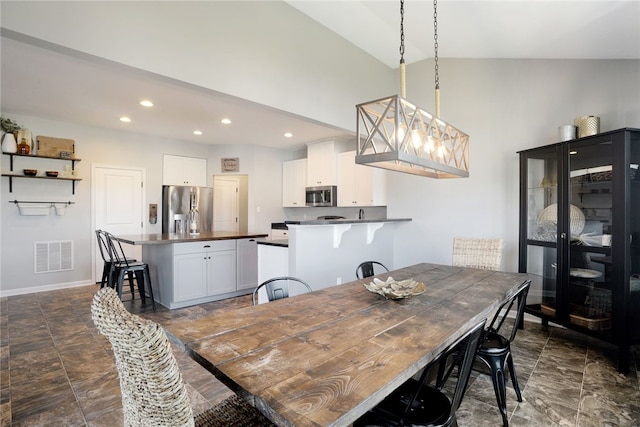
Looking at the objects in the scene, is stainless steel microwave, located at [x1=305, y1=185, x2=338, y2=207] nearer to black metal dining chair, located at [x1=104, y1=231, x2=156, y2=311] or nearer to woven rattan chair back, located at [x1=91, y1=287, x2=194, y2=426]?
black metal dining chair, located at [x1=104, y1=231, x2=156, y2=311]

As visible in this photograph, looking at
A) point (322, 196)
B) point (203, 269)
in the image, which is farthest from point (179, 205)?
point (322, 196)

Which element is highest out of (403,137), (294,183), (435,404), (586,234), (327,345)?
(294,183)

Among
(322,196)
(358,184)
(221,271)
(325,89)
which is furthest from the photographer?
(322,196)

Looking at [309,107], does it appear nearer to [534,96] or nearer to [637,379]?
[534,96]

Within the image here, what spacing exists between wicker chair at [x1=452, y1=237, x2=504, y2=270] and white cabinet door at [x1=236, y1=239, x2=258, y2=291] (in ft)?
8.62

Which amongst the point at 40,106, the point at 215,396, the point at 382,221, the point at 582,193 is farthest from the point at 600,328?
the point at 40,106

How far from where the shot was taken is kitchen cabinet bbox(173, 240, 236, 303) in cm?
393

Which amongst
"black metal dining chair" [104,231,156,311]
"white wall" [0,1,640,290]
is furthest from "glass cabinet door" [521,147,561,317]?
"black metal dining chair" [104,231,156,311]

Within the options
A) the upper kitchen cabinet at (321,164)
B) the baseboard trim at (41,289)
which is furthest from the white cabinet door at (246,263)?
the baseboard trim at (41,289)

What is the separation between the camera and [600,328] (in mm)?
2678

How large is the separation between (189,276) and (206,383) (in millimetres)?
1951

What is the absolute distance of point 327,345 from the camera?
123 centimetres

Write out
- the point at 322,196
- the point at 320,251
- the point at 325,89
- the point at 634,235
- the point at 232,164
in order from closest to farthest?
the point at 634,235, the point at 320,251, the point at 325,89, the point at 322,196, the point at 232,164

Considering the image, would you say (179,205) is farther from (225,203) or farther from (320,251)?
(320,251)
